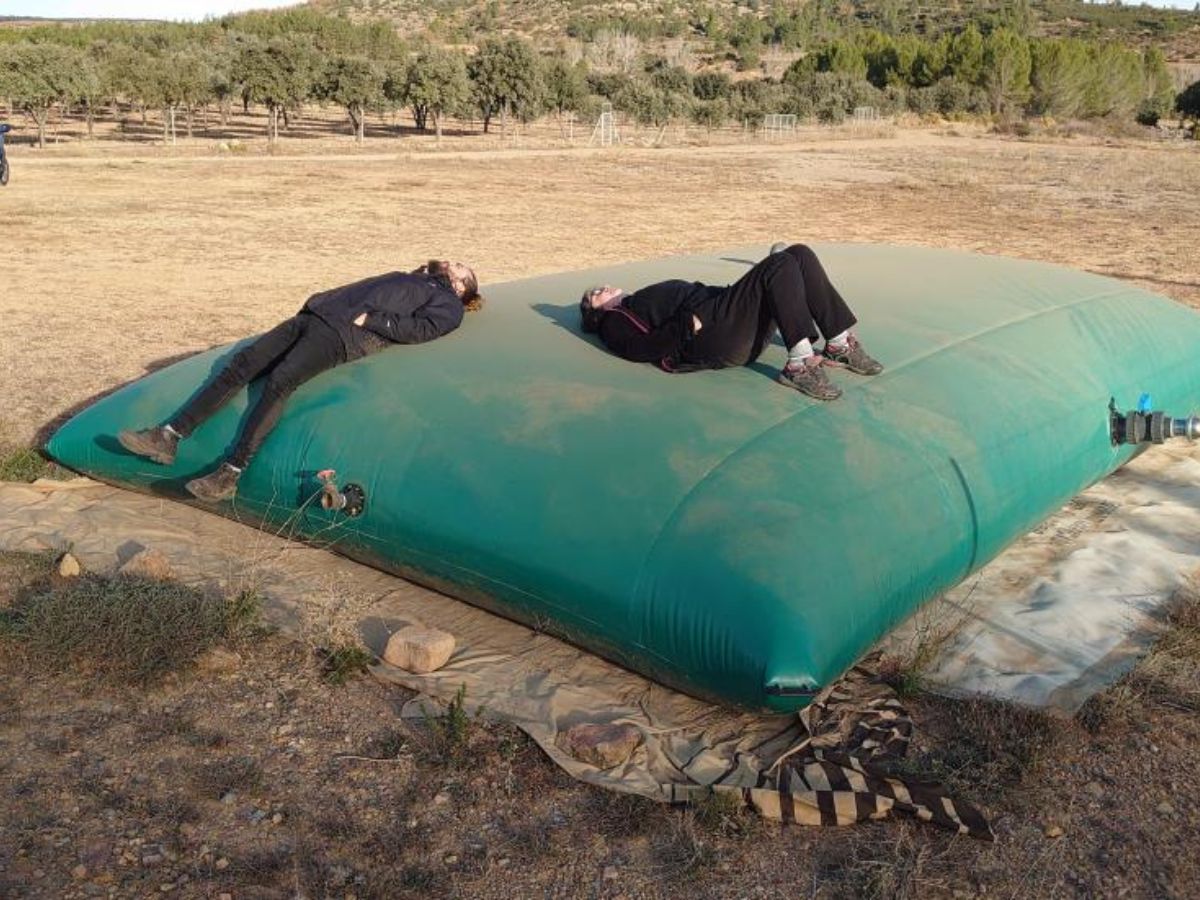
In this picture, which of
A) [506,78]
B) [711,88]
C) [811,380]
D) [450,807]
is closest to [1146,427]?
[811,380]

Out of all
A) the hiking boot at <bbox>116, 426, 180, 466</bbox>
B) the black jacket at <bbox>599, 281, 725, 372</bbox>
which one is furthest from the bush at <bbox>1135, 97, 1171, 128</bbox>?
the hiking boot at <bbox>116, 426, 180, 466</bbox>

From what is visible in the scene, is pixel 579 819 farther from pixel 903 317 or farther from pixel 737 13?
pixel 737 13

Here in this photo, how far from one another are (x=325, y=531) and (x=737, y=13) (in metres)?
120

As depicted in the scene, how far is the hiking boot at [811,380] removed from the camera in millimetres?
4660

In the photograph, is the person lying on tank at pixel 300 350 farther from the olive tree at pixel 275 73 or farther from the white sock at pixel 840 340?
the olive tree at pixel 275 73

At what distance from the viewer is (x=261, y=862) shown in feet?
10.5

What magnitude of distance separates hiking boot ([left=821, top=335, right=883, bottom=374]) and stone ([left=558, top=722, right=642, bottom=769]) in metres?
1.94

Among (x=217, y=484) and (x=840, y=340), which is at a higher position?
(x=840, y=340)

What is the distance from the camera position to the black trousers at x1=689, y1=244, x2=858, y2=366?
15.8ft

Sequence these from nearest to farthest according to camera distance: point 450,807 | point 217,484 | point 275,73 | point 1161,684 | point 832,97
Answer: point 450,807 < point 1161,684 < point 217,484 < point 275,73 < point 832,97

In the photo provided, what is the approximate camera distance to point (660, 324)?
5039 mm

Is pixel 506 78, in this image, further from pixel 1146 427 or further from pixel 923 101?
pixel 1146 427

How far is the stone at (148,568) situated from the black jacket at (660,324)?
2124 mm

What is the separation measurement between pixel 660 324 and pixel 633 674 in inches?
61.3
